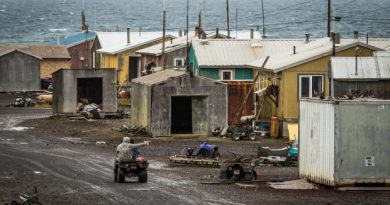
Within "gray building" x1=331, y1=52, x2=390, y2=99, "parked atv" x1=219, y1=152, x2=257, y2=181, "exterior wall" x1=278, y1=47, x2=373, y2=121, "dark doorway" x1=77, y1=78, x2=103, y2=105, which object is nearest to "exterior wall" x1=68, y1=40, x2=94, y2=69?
"dark doorway" x1=77, y1=78, x2=103, y2=105

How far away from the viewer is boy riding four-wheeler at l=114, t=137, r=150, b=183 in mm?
31688

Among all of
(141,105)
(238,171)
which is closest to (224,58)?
(141,105)

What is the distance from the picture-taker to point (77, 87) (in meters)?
62.9

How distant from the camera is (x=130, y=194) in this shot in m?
29.4

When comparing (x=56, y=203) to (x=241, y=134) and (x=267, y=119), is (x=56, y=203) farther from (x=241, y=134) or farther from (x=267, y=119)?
(x=267, y=119)

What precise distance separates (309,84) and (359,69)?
6850 mm

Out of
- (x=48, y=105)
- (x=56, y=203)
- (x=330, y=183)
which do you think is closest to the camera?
(x=56, y=203)

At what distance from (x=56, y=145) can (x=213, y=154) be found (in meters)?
9.99

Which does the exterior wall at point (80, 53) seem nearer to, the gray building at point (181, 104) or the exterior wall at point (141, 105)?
the exterior wall at point (141, 105)

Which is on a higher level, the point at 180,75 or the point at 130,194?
the point at 180,75

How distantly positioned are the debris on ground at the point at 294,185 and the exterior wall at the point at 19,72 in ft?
164

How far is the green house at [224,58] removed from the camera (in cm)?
5909

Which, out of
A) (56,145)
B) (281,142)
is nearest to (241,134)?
(281,142)

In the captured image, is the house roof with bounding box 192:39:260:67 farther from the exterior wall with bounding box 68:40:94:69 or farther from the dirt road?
the exterior wall with bounding box 68:40:94:69
